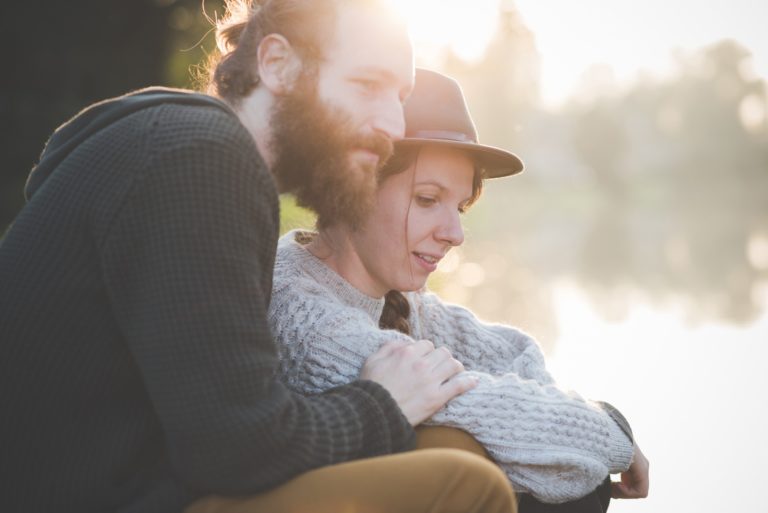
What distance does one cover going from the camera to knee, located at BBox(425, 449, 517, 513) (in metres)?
1.67

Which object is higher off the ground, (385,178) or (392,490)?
(385,178)

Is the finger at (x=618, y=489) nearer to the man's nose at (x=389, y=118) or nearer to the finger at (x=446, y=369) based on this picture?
the finger at (x=446, y=369)

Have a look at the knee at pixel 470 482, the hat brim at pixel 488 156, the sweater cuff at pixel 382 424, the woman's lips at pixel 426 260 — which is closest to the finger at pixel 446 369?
the sweater cuff at pixel 382 424

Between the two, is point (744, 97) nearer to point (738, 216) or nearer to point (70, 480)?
point (738, 216)

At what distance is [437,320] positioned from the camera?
2.94m

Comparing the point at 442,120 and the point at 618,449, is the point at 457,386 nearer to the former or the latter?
the point at 618,449

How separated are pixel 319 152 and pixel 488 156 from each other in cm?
90

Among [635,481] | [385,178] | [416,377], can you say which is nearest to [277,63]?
[385,178]

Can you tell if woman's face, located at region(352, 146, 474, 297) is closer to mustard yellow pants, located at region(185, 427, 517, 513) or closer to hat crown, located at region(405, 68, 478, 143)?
hat crown, located at region(405, 68, 478, 143)

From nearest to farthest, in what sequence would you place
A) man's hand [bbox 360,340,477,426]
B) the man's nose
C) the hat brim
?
man's hand [bbox 360,340,477,426], the man's nose, the hat brim

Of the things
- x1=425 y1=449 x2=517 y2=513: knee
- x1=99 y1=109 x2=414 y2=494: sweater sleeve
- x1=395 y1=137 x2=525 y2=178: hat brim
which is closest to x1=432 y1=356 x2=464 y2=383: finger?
x1=425 y1=449 x2=517 y2=513: knee

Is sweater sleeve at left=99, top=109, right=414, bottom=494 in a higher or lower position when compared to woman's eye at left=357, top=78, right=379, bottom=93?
lower

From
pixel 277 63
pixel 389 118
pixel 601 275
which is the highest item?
pixel 277 63

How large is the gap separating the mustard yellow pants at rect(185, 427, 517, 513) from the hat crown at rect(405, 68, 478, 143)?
4.11ft
